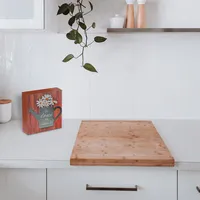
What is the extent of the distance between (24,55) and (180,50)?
1.00 m

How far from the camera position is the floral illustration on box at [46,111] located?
1690 mm

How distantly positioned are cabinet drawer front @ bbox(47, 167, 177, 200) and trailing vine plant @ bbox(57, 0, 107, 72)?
70 centimetres

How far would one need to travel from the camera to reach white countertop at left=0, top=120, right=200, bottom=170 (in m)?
1.31

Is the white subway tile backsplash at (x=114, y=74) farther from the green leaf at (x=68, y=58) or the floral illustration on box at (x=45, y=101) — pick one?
the floral illustration on box at (x=45, y=101)

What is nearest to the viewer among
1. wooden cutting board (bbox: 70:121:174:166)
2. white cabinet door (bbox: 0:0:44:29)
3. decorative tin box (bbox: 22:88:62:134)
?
wooden cutting board (bbox: 70:121:174:166)

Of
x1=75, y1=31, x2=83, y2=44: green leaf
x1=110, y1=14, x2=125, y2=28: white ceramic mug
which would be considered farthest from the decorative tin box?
x1=110, y1=14, x2=125, y2=28: white ceramic mug

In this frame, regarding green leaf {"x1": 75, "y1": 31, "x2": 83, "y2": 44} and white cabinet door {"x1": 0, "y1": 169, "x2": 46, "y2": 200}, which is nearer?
white cabinet door {"x1": 0, "y1": 169, "x2": 46, "y2": 200}

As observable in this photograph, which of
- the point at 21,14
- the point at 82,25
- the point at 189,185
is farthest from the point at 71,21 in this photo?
the point at 189,185

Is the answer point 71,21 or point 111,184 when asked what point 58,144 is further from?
point 71,21

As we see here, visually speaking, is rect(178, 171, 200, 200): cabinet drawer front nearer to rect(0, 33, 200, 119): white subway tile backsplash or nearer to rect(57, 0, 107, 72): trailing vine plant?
rect(0, 33, 200, 119): white subway tile backsplash

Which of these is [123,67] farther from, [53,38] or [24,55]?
[24,55]

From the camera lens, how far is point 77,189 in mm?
1347

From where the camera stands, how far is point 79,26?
187 centimetres

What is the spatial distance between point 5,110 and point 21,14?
634mm
